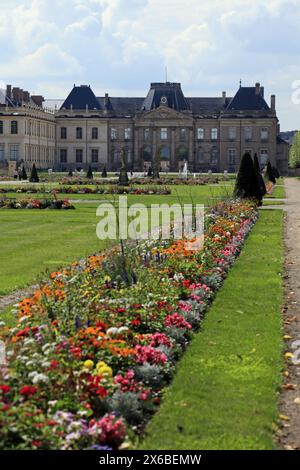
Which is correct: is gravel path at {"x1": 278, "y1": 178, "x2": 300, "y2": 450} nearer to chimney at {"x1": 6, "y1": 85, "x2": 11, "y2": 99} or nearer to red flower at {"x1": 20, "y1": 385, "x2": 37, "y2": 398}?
red flower at {"x1": 20, "y1": 385, "x2": 37, "y2": 398}

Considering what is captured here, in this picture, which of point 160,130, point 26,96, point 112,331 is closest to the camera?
point 112,331

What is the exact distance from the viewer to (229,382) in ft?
21.6

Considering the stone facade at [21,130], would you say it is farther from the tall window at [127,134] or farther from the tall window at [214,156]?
the tall window at [214,156]

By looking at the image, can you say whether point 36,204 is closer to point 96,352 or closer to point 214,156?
point 96,352

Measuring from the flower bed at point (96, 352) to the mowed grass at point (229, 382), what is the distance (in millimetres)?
168

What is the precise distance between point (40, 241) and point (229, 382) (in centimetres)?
1016

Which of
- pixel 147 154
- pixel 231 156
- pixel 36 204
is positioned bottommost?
pixel 36 204

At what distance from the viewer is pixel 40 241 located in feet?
53.4

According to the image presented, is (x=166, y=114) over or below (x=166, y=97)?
below

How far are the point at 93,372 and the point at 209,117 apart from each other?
86.1 meters

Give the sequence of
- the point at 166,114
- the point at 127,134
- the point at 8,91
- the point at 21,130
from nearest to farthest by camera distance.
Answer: the point at 21,130, the point at 8,91, the point at 166,114, the point at 127,134

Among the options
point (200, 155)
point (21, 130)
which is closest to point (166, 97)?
point (200, 155)

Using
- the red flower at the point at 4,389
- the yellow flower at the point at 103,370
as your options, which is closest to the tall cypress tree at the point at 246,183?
the yellow flower at the point at 103,370

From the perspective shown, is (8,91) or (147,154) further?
(147,154)
